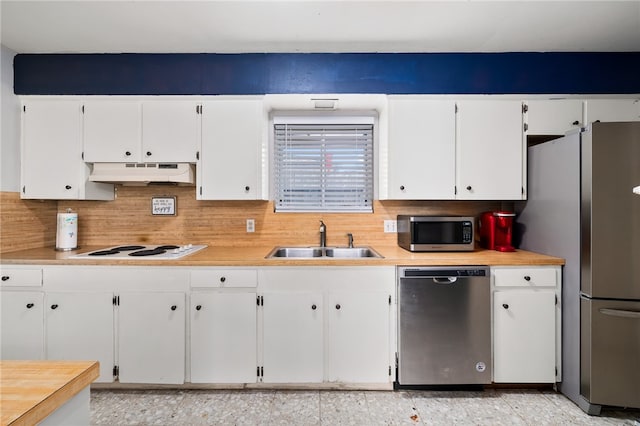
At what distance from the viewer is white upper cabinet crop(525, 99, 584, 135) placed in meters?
2.35

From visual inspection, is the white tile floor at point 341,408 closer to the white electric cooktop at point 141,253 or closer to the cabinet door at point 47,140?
the white electric cooktop at point 141,253

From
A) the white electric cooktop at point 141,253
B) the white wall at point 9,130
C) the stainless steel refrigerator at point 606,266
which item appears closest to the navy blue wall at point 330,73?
the white wall at point 9,130

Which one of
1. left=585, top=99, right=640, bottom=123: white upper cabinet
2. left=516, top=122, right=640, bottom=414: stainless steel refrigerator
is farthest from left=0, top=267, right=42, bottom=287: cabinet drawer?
left=585, top=99, right=640, bottom=123: white upper cabinet

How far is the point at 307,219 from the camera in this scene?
2.75 m

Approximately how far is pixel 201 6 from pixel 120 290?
1.93 meters

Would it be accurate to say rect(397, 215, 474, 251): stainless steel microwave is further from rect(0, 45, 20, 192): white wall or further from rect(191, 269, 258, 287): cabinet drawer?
rect(0, 45, 20, 192): white wall

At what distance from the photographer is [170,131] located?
238 cm

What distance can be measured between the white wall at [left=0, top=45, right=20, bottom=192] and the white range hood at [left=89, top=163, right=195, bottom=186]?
0.58m

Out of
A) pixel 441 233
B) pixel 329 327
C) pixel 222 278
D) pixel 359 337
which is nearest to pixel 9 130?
pixel 222 278

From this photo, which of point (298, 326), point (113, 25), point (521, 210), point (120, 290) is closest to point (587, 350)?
point (521, 210)

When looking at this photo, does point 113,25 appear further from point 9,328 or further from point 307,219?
point 9,328

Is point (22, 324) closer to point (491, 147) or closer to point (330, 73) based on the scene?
point (330, 73)

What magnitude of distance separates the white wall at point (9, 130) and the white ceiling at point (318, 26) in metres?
0.17

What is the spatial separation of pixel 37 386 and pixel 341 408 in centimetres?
172
